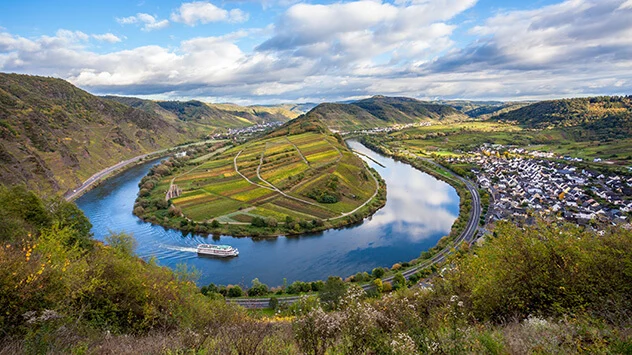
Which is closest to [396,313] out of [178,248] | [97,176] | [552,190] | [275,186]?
[178,248]

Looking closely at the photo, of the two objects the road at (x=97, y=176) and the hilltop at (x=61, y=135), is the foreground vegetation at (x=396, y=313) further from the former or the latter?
the road at (x=97, y=176)

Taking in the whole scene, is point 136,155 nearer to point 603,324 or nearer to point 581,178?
point 603,324

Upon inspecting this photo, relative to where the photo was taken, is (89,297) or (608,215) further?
(608,215)

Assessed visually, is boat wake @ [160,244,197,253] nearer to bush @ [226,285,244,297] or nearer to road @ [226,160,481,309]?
bush @ [226,285,244,297]

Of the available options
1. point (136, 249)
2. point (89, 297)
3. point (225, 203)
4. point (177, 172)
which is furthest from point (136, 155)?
point (89, 297)

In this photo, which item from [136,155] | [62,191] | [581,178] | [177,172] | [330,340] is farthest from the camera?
[136,155]

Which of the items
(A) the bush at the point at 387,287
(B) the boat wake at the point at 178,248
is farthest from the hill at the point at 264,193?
(A) the bush at the point at 387,287

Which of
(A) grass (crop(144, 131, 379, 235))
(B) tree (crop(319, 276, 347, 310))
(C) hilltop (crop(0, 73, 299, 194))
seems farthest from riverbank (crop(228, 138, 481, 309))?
(C) hilltop (crop(0, 73, 299, 194))
